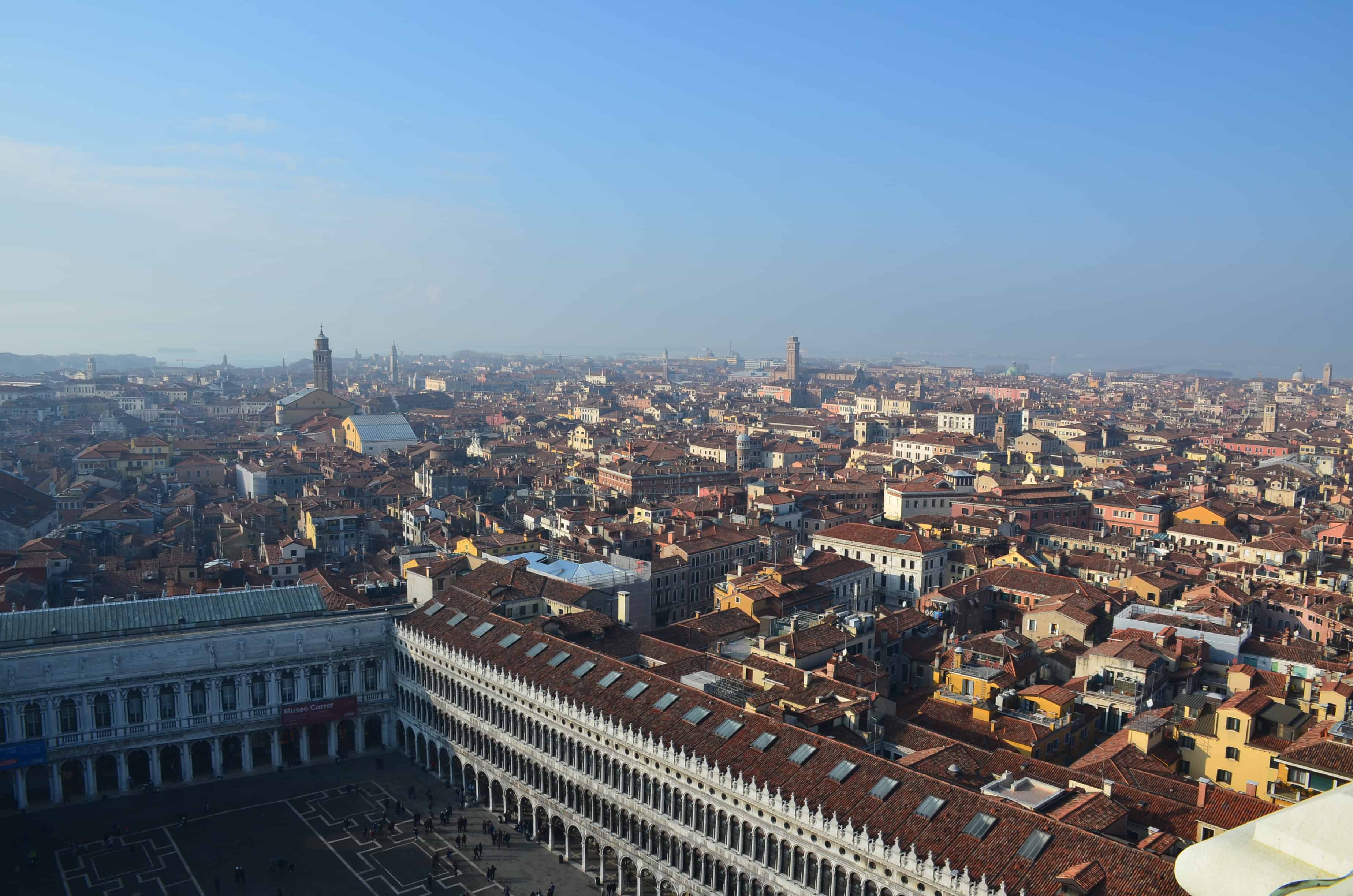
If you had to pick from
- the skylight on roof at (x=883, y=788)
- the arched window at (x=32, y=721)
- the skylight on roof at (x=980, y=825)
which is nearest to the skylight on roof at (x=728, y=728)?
the skylight on roof at (x=883, y=788)

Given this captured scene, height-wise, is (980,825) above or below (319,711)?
above

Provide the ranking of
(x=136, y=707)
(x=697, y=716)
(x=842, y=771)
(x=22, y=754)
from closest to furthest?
1. (x=842, y=771)
2. (x=697, y=716)
3. (x=22, y=754)
4. (x=136, y=707)

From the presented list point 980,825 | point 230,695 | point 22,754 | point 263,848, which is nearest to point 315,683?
point 230,695

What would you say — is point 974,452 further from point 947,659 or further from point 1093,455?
point 947,659

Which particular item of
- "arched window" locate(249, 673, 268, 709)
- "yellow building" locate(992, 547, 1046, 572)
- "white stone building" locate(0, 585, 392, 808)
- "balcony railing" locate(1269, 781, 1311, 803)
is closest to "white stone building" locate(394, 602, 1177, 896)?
"white stone building" locate(0, 585, 392, 808)

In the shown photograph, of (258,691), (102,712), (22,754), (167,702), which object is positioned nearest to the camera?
(22,754)

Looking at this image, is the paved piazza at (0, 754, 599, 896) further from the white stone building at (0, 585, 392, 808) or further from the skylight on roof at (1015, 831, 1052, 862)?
the skylight on roof at (1015, 831, 1052, 862)

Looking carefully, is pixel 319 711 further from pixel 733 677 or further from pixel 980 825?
pixel 980 825
